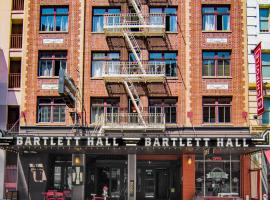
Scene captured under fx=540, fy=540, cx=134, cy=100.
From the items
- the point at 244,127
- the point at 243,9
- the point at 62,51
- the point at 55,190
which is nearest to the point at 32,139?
the point at 55,190

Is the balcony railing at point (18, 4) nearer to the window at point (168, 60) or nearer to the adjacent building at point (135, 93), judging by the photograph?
the adjacent building at point (135, 93)

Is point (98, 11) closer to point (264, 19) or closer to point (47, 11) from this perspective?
point (47, 11)

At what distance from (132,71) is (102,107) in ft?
11.2

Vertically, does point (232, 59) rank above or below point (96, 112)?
above

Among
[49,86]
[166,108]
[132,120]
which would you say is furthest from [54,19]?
[166,108]

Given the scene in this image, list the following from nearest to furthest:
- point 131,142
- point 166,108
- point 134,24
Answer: point 131,142, point 166,108, point 134,24

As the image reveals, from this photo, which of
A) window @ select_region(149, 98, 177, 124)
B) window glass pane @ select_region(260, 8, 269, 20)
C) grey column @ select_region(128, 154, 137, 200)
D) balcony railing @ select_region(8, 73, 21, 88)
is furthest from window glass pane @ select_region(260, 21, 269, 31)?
balcony railing @ select_region(8, 73, 21, 88)

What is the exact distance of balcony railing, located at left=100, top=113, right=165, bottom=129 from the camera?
124 feet

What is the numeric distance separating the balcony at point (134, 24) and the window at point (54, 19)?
10.3 feet

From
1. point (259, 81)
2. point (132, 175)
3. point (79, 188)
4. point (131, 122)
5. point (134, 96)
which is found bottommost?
point (79, 188)

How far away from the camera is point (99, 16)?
4025 cm

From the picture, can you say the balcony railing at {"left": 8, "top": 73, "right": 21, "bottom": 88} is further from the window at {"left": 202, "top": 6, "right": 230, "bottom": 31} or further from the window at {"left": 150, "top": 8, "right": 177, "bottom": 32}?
the window at {"left": 202, "top": 6, "right": 230, "bottom": 31}

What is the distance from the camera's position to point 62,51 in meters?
39.9

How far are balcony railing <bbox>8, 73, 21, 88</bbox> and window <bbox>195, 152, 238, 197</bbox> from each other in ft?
47.2
